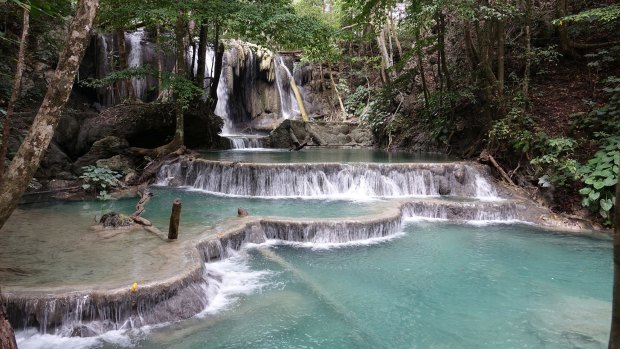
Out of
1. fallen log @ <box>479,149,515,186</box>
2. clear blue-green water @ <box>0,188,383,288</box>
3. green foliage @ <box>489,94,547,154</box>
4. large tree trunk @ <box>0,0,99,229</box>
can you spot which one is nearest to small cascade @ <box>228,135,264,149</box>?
clear blue-green water @ <box>0,188,383,288</box>

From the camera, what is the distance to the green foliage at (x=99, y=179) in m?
11.3

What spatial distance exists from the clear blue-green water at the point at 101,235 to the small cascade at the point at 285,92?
1374 centimetres

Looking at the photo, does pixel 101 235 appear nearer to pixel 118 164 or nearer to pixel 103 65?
pixel 118 164

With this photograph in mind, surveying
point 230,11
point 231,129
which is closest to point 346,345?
point 230,11

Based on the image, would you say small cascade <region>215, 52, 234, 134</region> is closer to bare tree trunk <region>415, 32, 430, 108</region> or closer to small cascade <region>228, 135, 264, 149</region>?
small cascade <region>228, 135, 264, 149</region>

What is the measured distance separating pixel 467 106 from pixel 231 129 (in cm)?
1250

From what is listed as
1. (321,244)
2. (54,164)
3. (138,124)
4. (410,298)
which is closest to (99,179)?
(54,164)

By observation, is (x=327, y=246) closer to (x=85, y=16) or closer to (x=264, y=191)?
(x=264, y=191)

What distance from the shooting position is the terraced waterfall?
4.89 m

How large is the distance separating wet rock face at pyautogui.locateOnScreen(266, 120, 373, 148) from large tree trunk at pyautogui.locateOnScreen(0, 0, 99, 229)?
15.3m

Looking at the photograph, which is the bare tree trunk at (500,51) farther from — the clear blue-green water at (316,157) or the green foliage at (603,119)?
the clear blue-green water at (316,157)

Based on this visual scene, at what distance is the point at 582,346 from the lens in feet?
15.9

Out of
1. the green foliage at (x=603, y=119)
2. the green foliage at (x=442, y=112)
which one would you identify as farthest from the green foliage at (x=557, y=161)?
the green foliage at (x=442, y=112)

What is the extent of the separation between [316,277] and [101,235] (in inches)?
143
